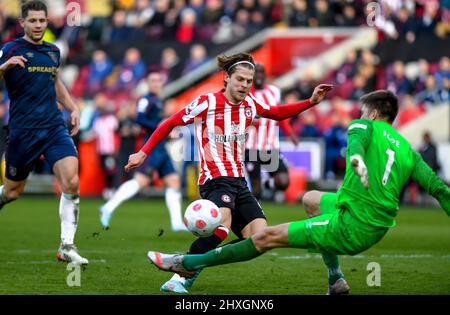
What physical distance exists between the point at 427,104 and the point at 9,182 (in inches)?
646

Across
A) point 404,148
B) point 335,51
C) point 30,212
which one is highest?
point 335,51

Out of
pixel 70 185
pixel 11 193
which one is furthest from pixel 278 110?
pixel 11 193

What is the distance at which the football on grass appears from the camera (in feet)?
29.2

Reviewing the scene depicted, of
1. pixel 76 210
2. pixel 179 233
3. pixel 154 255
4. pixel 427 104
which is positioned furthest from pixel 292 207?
pixel 154 255

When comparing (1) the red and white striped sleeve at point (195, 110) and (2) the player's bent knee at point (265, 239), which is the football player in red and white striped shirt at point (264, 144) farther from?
(2) the player's bent knee at point (265, 239)

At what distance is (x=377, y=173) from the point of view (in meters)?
8.41

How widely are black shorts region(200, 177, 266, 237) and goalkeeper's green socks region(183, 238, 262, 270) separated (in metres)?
0.75

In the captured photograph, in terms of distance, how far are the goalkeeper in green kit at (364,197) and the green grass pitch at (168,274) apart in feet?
3.35

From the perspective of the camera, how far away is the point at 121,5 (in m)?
33.1

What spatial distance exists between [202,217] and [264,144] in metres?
6.66

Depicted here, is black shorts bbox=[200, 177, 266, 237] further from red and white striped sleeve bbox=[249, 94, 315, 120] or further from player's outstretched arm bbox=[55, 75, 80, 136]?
player's outstretched arm bbox=[55, 75, 80, 136]

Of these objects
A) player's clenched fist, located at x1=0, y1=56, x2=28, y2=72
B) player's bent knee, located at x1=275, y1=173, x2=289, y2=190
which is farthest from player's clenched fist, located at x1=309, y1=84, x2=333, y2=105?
player's bent knee, located at x1=275, y1=173, x2=289, y2=190

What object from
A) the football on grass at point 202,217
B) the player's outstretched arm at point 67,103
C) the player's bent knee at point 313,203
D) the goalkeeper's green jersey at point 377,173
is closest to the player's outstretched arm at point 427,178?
the goalkeeper's green jersey at point 377,173

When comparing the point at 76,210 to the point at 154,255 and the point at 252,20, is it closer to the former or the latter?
the point at 154,255
